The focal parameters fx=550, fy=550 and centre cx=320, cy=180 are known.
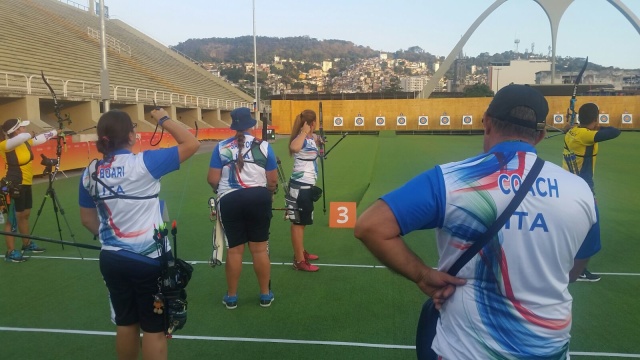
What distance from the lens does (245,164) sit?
5.24m

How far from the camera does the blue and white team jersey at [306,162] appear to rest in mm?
6773

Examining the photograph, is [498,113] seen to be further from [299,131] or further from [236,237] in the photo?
[299,131]

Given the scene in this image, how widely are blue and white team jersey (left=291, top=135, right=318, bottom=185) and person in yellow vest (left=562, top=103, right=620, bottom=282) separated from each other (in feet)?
10.0

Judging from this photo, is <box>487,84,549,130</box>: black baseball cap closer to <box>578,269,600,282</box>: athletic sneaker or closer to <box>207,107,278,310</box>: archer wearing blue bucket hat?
<box>207,107,278,310</box>: archer wearing blue bucket hat

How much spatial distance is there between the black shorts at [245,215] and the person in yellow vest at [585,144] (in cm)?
368

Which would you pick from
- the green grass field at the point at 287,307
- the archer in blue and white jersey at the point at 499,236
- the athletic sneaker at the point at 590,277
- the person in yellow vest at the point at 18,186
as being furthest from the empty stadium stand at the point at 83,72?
the archer in blue and white jersey at the point at 499,236

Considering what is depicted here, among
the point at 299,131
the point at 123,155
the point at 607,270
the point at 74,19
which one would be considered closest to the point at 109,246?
the point at 123,155

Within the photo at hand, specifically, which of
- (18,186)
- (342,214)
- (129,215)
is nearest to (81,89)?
(18,186)

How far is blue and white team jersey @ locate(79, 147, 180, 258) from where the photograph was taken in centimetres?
333

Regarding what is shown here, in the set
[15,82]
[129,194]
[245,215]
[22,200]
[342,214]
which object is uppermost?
[15,82]

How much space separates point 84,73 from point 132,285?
34.1m

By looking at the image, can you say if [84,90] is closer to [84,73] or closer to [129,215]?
[84,73]

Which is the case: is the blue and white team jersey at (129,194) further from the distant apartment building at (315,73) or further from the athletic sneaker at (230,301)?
the distant apartment building at (315,73)

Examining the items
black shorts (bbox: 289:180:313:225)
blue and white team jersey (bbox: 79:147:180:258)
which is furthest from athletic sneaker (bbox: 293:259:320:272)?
blue and white team jersey (bbox: 79:147:180:258)
